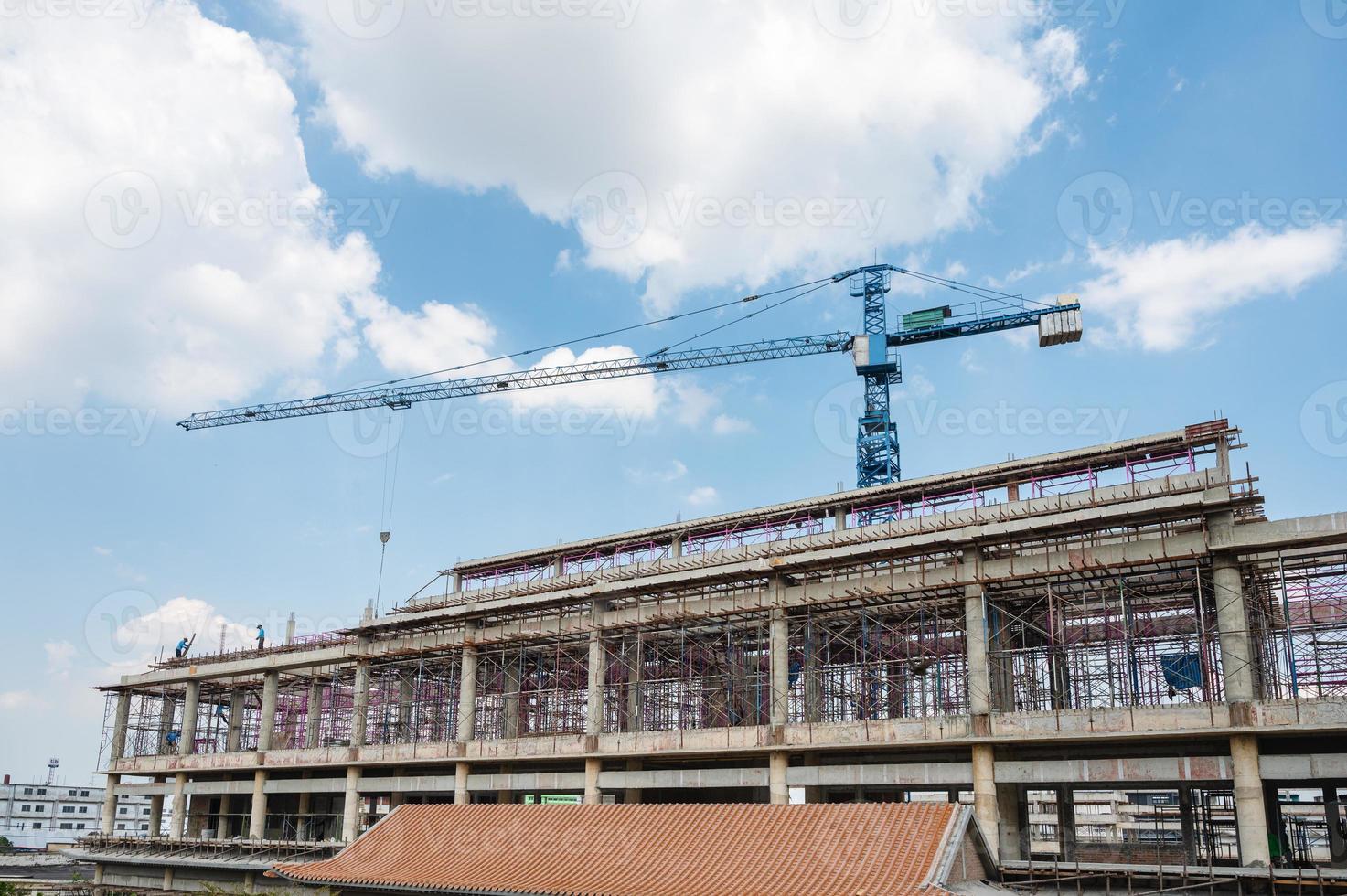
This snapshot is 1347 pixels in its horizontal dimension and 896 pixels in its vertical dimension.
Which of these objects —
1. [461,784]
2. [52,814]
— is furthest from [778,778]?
[52,814]

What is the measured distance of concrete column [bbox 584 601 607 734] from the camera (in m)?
50.1

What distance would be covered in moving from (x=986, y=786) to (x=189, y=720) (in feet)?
174

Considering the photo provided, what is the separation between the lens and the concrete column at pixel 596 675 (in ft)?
164

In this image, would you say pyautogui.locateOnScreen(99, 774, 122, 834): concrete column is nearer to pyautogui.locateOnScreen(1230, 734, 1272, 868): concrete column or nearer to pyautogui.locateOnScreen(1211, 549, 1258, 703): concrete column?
pyautogui.locateOnScreen(1230, 734, 1272, 868): concrete column

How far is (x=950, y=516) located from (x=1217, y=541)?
12.9m

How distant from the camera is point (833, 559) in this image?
44281mm

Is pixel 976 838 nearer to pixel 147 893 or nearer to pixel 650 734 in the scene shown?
pixel 650 734

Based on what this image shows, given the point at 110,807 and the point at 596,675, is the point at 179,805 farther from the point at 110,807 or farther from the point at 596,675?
the point at 596,675

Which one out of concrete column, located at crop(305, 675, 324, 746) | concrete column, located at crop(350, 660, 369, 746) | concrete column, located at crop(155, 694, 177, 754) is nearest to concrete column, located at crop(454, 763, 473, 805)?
concrete column, located at crop(350, 660, 369, 746)

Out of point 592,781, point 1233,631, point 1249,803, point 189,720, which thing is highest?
point 1233,631

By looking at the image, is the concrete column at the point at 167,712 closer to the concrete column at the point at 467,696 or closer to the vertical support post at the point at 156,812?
the vertical support post at the point at 156,812

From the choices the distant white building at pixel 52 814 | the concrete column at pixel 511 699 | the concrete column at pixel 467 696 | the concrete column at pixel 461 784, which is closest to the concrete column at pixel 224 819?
the concrete column at pixel 461 784

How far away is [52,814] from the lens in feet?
470

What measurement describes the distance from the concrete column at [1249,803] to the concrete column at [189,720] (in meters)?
60.0
